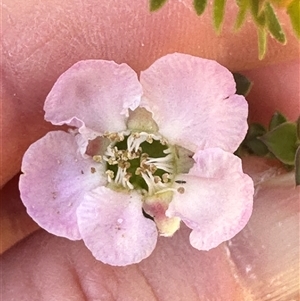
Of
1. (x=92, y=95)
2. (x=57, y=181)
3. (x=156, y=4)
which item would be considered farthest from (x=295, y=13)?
(x=57, y=181)

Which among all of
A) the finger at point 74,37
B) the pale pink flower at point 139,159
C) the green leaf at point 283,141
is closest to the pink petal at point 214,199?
the pale pink flower at point 139,159

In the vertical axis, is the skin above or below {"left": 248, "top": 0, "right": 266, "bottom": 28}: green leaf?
below

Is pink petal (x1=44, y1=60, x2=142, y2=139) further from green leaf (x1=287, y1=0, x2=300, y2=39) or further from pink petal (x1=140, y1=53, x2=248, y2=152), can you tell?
green leaf (x1=287, y1=0, x2=300, y2=39)

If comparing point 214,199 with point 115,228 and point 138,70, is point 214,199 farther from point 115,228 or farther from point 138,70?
point 138,70

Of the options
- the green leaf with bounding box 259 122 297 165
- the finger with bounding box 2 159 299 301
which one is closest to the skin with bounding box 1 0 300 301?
the finger with bounding box 2 159 299 301

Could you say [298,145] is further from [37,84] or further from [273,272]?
[37,84]
